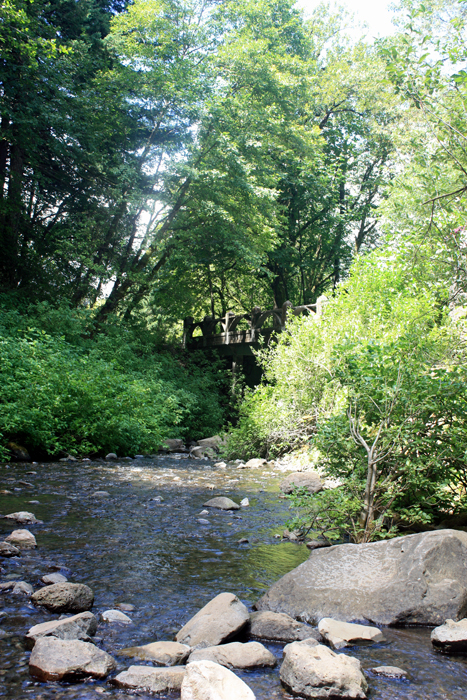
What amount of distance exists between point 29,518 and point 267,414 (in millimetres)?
6475

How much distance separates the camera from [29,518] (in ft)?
15.1

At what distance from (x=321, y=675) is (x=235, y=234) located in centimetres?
1623

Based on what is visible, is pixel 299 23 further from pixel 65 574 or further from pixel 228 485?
pixel 65 574

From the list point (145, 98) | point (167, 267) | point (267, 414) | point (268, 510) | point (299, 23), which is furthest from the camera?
point (299, 23)

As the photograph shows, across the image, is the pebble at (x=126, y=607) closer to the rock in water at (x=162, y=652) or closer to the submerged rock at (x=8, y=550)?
the rock in water at (x=162, y=652)

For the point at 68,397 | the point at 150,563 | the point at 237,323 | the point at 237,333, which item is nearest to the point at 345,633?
the point at 150,563

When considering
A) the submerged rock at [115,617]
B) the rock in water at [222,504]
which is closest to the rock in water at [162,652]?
the submerged rock at [115,617]

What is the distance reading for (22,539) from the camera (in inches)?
155

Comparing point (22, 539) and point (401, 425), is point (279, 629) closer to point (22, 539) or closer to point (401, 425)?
point (401, 425)

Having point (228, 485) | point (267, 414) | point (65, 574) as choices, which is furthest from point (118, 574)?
point (267, 414)

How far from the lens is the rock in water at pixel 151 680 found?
2193 mm

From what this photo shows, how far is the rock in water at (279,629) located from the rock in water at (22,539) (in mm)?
1973

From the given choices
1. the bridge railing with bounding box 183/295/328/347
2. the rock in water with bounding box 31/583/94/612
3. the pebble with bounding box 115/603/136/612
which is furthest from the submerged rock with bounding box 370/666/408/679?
the bridge railing with bounding box 183/295/328/347

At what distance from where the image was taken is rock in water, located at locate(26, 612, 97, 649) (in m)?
2.47
